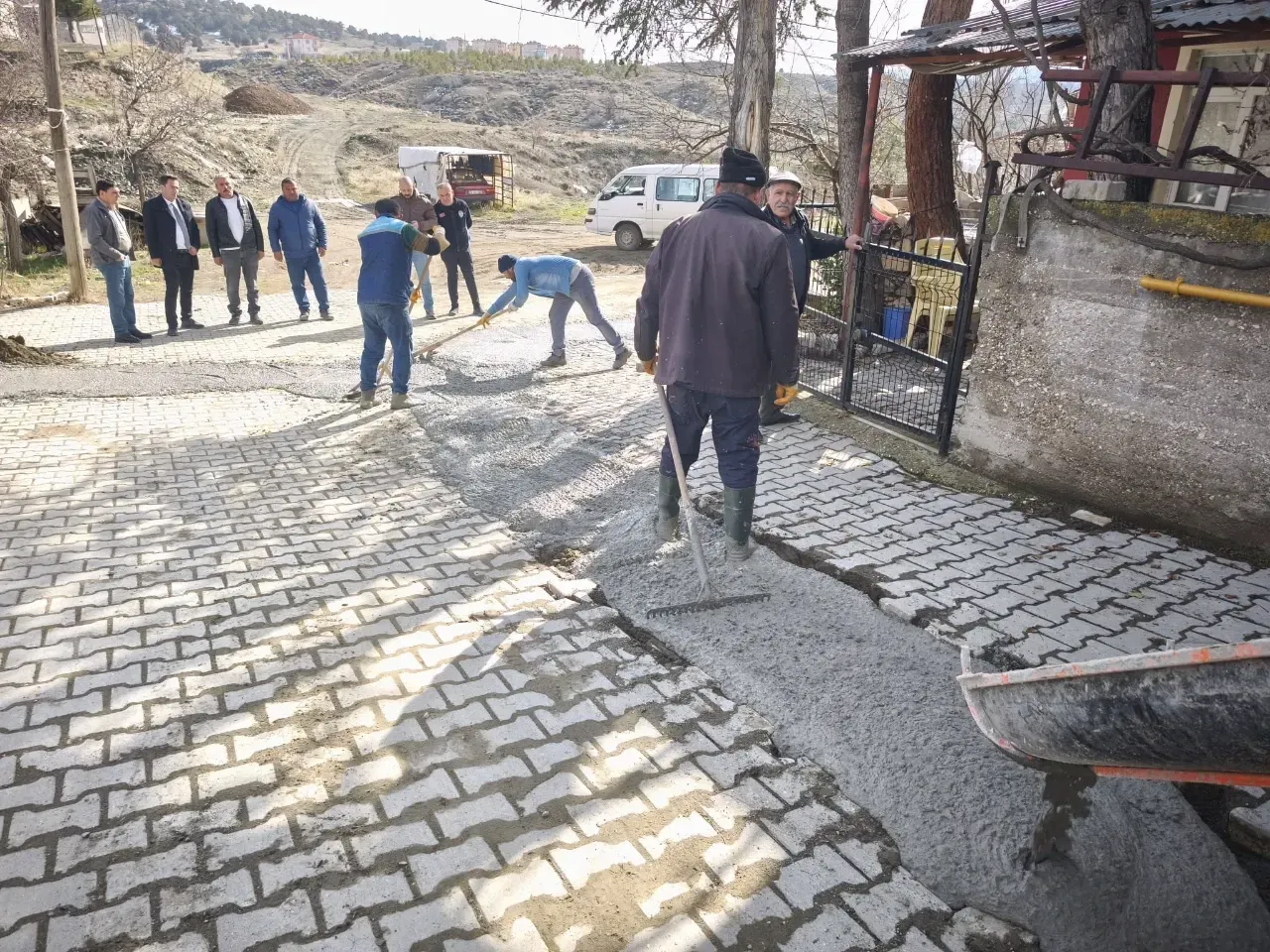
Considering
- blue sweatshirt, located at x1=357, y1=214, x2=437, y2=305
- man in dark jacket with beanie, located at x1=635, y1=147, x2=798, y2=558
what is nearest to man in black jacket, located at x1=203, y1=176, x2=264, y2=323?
blue sweatshirt, located at x1=357, y1=214, x2=437, y2=305

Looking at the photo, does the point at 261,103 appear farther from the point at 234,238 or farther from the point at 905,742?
the point at 905,742

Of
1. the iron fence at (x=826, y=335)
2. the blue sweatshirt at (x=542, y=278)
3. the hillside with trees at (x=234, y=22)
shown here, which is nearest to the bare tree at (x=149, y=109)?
the blue sweatshirt at (x=542, y=278)

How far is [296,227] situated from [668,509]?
756 cm

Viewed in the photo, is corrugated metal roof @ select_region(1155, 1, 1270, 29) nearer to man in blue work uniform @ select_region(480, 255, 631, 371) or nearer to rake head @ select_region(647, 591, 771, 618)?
man in blue work uniform @ select_region(480, 255, 631, 371)

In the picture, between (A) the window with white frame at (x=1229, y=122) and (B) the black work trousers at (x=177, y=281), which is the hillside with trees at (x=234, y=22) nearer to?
(B) the black work trousers at (x=177, y=281)

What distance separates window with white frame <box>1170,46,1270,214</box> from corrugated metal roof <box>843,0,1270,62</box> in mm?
1513

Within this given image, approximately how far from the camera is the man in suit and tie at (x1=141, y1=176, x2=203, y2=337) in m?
9.62

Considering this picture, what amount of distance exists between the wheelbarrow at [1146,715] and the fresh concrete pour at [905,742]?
433 mm

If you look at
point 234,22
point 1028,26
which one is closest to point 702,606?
point 1028,26

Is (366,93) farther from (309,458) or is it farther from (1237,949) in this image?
(1237,949)

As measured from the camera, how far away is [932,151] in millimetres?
9828

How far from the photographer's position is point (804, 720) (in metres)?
3.25

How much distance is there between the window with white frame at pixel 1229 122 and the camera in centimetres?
786

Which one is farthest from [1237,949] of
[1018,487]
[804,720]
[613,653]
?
[1018,487]
